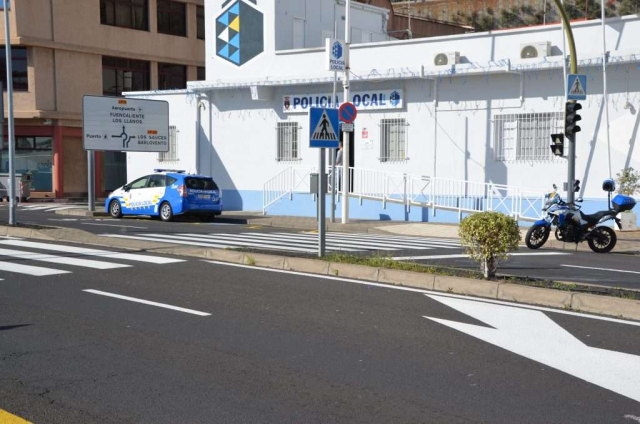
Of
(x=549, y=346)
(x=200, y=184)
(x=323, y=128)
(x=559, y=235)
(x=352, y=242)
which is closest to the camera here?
(x=549, y=346)

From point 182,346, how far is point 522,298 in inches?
166

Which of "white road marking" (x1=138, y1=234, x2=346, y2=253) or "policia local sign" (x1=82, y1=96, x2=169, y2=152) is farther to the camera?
"policia local sign" (x1=82, y1=96, x2=169, y2=152)

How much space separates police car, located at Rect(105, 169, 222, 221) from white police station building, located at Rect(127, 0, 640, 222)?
2860 millimetres

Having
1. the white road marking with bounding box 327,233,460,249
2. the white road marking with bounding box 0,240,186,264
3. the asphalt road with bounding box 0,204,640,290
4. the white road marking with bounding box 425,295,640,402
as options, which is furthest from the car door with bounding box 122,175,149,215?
the white road marking with bounding box 425,295,640,402

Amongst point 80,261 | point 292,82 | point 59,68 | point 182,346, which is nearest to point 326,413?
point 182,346

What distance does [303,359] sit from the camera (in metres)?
6.69

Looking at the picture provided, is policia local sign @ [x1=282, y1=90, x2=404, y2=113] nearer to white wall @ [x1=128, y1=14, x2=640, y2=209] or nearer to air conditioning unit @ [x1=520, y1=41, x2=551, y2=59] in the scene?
white wall @ [x1=128, y1=14, x2=640, y2=209]

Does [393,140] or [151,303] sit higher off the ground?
[393,140]

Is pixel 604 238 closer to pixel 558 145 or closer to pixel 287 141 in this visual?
pixel 558 145

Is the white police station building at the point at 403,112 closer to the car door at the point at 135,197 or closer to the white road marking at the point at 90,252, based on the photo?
the car door at the point at 135,197

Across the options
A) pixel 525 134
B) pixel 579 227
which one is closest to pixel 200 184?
pixel 525 134

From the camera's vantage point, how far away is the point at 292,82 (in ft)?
88.3

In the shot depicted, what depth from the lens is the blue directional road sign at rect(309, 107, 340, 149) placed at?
12336 mm

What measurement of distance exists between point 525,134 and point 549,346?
16591 mm
